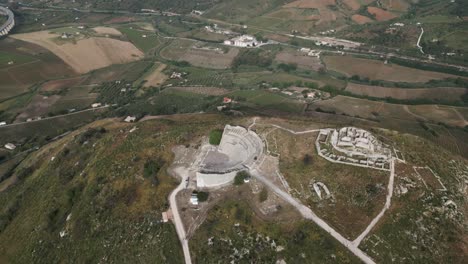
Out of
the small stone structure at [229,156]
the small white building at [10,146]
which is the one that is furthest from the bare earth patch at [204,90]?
the small stone structure at [229,156]

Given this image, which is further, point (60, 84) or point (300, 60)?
point (300, 60)

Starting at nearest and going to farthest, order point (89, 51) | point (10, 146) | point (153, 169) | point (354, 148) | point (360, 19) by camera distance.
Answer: point (354, 148), point (153, 169), point (10, 146), point (89, 51), point (360, 19)

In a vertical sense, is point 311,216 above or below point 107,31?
above

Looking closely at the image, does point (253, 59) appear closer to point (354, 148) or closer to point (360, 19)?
point (360, 19)

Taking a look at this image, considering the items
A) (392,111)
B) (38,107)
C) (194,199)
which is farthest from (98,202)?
(392,111)

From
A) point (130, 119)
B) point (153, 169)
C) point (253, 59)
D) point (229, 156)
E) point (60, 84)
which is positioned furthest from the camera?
point (253, 59)

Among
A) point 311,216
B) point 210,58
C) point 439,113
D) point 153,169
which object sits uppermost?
point 311,216
